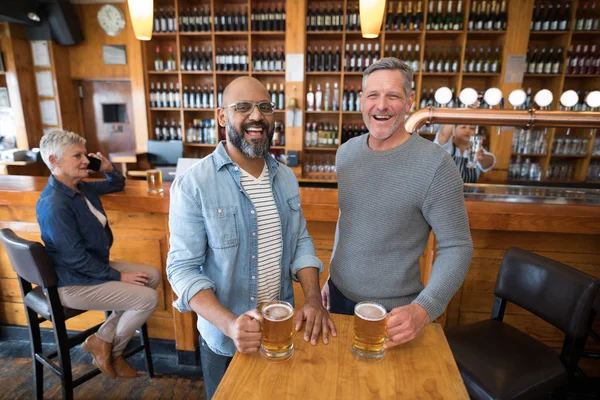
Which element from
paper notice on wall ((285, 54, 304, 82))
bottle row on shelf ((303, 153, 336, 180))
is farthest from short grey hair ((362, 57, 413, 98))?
paper notice on wall ((285, 54, 304, 82))

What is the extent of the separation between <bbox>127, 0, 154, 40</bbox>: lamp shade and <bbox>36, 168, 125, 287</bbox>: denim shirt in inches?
38.4

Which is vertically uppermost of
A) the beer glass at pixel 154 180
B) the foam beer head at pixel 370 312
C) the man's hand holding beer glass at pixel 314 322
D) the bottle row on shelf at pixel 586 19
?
the bottle row on shelf at pixel 586 19

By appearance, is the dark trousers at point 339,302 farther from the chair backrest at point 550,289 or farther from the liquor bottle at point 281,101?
the liquor bottle at point 281,101

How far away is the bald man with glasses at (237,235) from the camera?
1070mm

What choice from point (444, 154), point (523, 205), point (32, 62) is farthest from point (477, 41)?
point (32, 62)

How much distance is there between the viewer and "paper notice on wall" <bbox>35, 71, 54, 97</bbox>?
514 centimetres

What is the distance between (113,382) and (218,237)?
160cm

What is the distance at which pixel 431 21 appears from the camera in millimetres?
4371

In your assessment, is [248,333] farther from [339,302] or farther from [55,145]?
[55,145]

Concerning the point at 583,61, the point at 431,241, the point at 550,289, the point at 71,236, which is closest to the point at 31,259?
the point at 71,236

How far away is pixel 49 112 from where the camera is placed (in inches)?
207

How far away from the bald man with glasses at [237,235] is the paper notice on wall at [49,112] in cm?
524

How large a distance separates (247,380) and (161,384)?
162cm

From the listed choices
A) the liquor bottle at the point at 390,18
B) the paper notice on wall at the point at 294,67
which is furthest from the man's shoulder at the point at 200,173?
the liquor bottle at the point at 390,18
